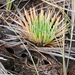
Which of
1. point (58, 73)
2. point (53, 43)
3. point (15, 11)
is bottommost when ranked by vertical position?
point (58, 73)

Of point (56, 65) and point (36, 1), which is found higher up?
point (36, 1)

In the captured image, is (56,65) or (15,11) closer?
(56,65)

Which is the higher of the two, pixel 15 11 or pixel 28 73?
pixel 15 11

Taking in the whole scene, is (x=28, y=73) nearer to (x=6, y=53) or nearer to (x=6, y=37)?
Answer: (x=6, y=53)

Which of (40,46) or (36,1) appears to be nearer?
(40,46)

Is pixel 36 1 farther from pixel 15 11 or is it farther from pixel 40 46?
pixel 40 46

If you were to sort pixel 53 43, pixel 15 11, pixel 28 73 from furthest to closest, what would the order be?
1. pixel 15 11
2. pixel 53 43
3. pixel 28 73

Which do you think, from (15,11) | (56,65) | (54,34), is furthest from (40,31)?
(15,11)

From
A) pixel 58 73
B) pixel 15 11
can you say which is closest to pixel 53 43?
pixel 58 73

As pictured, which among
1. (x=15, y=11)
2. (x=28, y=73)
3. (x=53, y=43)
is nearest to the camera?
(x=28, y=73)
